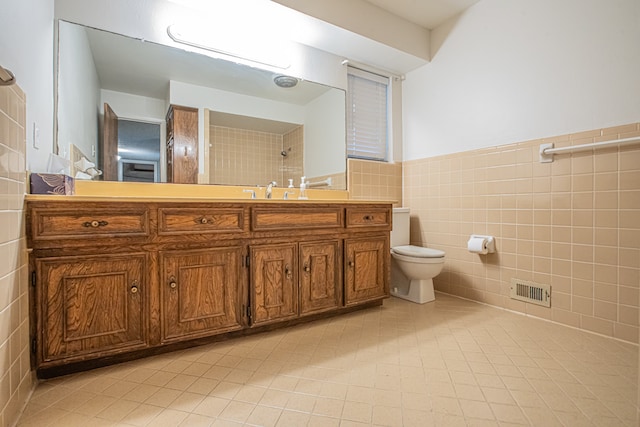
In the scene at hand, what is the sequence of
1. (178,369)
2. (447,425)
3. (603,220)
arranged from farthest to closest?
(603,220) < (178,369) < (447,425)

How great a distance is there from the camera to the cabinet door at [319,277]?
1.93 meters

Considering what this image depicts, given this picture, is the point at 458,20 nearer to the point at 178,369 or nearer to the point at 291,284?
the point at 291,284

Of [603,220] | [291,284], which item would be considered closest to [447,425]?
[291,284]

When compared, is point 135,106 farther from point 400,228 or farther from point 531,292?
point 531,292

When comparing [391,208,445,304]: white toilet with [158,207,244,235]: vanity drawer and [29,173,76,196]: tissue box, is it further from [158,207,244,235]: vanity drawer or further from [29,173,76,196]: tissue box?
[29,173,76,196]: tissue box

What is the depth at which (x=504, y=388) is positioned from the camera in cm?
131

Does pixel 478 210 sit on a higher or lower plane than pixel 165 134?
lower

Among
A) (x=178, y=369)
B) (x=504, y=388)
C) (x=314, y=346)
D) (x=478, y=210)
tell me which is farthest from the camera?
(x=478, y=210)

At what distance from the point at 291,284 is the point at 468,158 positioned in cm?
179

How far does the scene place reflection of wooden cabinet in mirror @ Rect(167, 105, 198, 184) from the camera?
2.04 metres

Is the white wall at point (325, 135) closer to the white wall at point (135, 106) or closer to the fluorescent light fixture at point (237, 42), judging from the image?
the fluorescent light fixture at point (237, 42)

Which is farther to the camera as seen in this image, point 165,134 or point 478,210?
point 478,210

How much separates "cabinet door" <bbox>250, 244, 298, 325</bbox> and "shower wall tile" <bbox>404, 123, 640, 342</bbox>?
49.7 inches

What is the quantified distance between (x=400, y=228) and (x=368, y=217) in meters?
0.72
